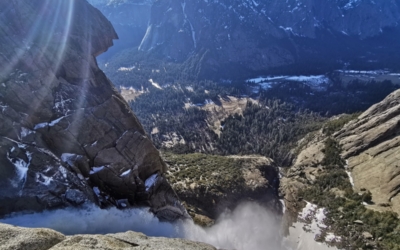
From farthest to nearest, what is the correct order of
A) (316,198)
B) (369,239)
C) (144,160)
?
(316,198) < (369,239) < (144,160)

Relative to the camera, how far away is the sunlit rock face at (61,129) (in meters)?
32.2

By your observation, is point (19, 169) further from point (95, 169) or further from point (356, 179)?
point (356, 179)

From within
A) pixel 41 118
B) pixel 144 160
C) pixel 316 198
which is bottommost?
pixel 316 198

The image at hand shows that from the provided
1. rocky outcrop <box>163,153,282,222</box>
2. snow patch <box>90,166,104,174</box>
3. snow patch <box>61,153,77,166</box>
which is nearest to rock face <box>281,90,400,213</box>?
rocky outcrop <box>163,153,282,222</box>

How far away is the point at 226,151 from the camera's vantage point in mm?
151125

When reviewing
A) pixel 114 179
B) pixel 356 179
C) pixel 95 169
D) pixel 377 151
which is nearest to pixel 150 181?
pixel 114 179

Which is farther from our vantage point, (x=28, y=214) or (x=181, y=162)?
(x=181, y=162)

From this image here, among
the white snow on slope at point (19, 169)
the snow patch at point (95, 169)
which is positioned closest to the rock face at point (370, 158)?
the snow patch at point (95, 169)

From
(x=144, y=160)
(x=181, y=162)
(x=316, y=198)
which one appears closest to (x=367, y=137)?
(x=316, y=198)

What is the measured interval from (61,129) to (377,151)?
288 feet

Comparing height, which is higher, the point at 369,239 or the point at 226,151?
the point at 369,239

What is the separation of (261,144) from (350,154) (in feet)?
195

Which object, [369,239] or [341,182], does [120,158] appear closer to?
[369,239]

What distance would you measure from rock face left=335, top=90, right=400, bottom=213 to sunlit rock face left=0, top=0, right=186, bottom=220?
2191 inches
